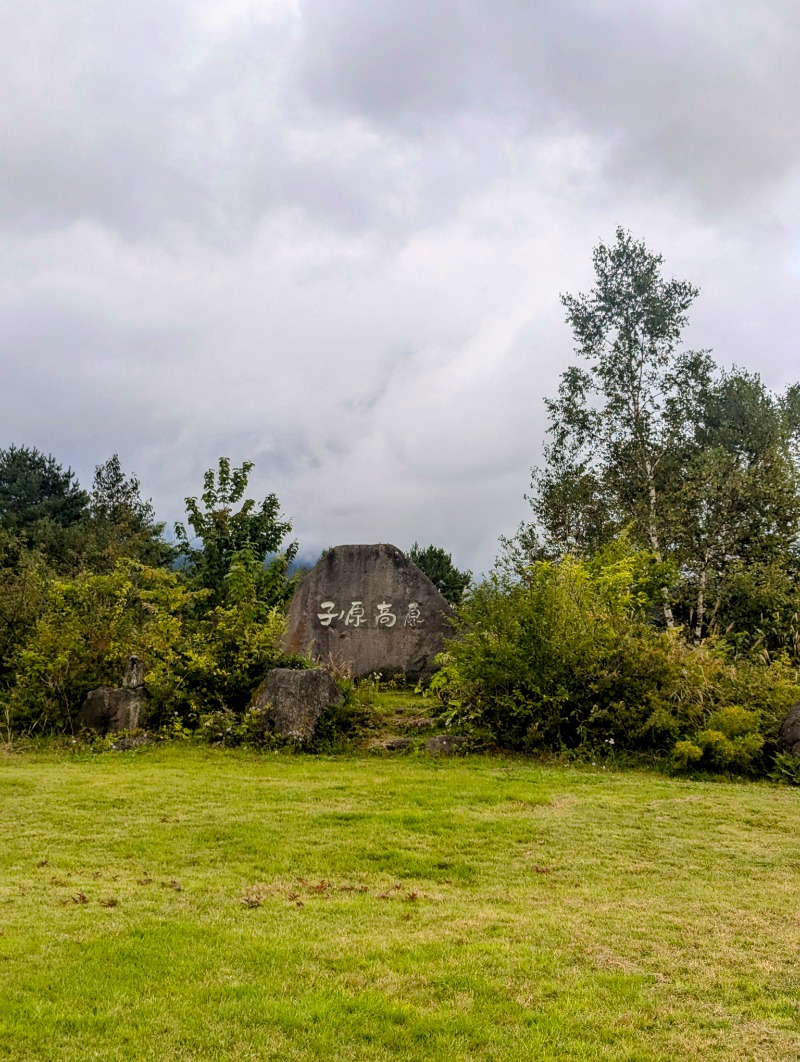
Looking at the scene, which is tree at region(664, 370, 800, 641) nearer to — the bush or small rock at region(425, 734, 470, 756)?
the bush

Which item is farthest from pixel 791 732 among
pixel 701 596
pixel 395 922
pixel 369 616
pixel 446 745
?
pixel 701 596

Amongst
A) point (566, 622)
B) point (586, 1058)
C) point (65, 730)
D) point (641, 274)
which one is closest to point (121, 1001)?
point (586, 1058)

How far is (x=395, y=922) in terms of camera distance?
4.95 metres

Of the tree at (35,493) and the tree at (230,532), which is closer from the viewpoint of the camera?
the tree at (230,532)

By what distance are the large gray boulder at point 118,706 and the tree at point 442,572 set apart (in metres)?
23.6

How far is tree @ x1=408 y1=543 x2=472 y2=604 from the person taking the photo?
36062 millimetres

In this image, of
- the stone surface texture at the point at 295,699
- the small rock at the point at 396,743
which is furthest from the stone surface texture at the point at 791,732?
the stone surface texture at the point at 295,699

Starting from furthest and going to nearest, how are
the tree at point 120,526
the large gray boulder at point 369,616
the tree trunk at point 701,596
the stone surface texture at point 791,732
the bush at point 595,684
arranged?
the tree at point 120,526
the tree trunk at point 701,596
the large gray boulder at point 369,616
the bush at point 595,684
the stone surface texture at point 791,732

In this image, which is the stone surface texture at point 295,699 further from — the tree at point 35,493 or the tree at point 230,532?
the tree at point 35,493

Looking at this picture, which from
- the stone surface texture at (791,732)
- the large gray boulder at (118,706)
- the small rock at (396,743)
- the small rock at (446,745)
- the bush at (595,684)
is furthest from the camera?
the large gray boulder at (118,706)

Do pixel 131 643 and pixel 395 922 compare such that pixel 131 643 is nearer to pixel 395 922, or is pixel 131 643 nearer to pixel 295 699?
pixel 295 699

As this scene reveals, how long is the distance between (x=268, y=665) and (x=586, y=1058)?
1057 cm

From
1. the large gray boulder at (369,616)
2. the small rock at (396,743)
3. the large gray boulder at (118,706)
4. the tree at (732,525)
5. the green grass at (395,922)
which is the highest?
the tree at (732,525)

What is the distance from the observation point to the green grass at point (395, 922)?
3.48 m
